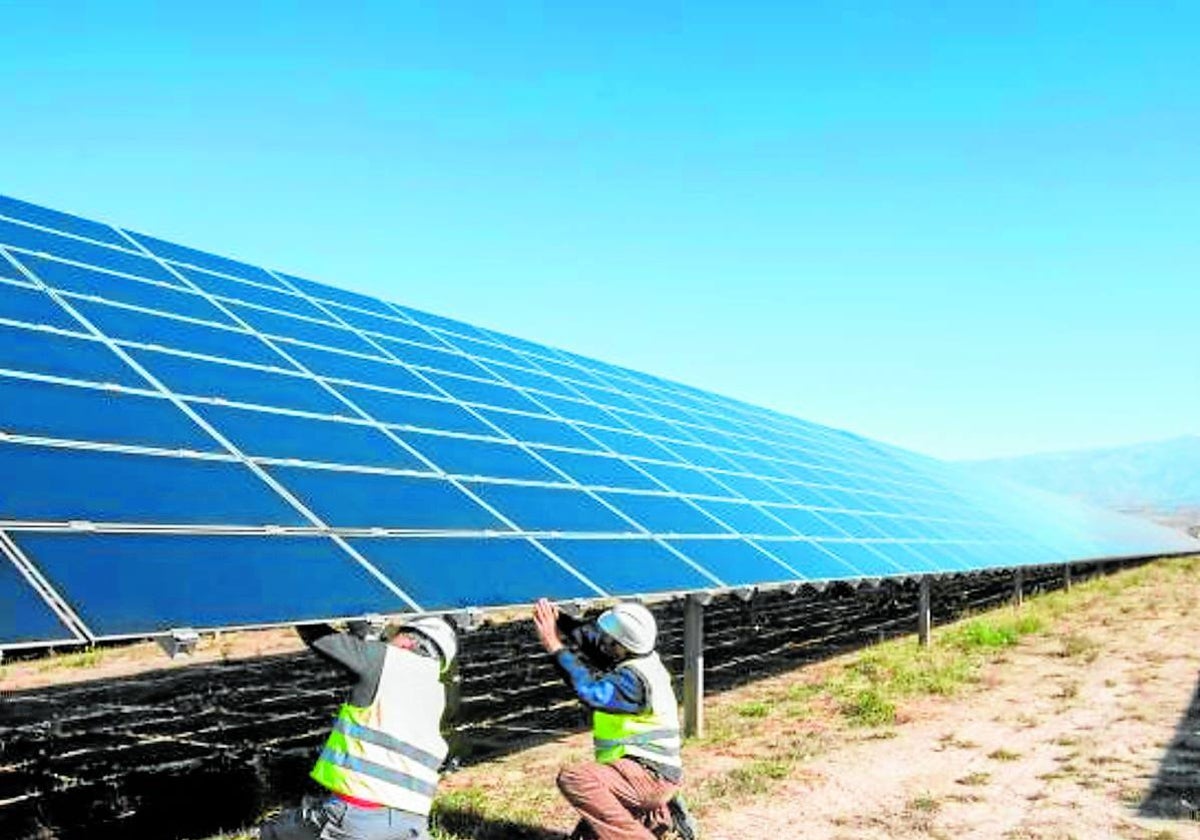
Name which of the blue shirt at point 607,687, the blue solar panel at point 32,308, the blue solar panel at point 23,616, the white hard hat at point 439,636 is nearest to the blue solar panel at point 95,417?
the blue solar panel at point 32,308

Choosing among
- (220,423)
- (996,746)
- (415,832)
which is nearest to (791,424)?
(996,746)

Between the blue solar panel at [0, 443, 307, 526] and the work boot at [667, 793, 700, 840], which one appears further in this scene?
the work boot at [667, 793, 700, 840]

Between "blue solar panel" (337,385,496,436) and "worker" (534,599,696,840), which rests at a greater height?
"blue solar panel" (337,385,496,436)

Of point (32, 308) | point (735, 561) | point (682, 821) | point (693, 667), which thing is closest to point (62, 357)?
point (32, 308)

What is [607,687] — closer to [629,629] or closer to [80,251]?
[629,629]

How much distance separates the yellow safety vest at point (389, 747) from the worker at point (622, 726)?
1.47 metres

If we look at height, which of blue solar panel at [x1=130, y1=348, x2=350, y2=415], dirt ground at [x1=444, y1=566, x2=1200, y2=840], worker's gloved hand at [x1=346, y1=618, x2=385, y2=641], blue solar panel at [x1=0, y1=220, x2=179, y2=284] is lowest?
dirt ground at [x1=444, y1=566, x2=1200, y2=840]

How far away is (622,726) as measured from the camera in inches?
299

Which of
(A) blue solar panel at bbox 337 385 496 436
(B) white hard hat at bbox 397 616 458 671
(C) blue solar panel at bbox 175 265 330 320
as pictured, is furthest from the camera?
(C) blue solar panel at bbox 175 265 330 320

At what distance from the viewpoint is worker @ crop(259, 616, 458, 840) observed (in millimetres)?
5926

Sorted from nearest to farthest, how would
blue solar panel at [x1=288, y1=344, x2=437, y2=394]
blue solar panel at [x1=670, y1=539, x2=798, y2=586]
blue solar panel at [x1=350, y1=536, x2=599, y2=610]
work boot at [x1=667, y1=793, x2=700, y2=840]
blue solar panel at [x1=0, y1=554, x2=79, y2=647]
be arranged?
1. blue solar panel at [x1=0, y1=554, x2=79, y2=647]
2. work boot at [x1=667, y1=793, x2=700, y2=840]
3. blue solar panel at [x1=350, y1=536, x2=599, y2=610]
4. blue solar panel at [x1=670, y1=539, x2=798, y2=586]
5. blue solar panel at [x1=288, y1=344, x2=437, y2=394]

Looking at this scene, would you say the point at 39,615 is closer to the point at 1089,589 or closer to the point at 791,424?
the point at 791,424

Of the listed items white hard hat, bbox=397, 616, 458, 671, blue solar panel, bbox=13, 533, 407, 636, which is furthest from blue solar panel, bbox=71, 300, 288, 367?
white hard hat, bbox=397, 616, 458, 671

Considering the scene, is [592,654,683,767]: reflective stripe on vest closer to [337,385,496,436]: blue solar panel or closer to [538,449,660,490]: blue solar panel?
[337,385,496,436]: blue solar panel
